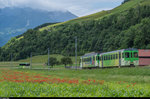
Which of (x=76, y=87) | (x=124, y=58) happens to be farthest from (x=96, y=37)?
(x=76, y=87)

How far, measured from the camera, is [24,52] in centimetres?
17350

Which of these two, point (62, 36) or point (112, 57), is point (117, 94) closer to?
point (112, 57)

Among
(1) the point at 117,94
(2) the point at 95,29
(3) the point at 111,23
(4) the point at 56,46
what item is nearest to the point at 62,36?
(4) the point at 56,46

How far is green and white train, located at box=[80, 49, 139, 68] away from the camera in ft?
147

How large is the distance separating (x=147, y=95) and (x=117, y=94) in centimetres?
133

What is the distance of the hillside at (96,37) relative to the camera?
114 metres

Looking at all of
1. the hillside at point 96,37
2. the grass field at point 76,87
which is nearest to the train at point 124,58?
the grass field at point 76,87

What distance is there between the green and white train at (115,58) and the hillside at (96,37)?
174ft

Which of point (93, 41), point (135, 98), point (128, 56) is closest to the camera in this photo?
point (135, 98)

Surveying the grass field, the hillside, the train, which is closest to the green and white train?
the train

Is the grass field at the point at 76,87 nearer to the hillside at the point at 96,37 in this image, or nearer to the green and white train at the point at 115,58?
the green and white train at the point at 115,58

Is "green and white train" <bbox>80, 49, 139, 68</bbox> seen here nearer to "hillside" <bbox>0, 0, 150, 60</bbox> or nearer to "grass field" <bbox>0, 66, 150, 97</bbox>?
"grass field" <bbox>0, 66, 150, 97</bbox>

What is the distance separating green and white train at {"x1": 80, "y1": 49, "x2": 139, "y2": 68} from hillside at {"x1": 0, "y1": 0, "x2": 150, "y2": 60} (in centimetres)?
5318

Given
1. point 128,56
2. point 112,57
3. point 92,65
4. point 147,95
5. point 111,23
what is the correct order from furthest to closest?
point 111,23 → point 92,65 → point 112,57 → point 128,56 → point 147,95
